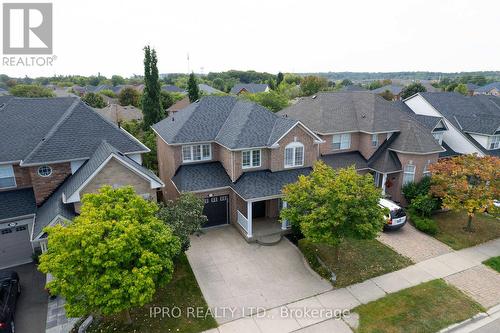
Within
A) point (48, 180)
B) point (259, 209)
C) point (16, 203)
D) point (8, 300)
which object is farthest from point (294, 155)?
point (8, 300)

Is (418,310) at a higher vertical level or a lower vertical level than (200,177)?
lower

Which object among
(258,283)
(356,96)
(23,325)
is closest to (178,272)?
(258,283)

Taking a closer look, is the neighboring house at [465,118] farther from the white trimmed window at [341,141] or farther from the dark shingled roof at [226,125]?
the dark shingled roof at [226,125]

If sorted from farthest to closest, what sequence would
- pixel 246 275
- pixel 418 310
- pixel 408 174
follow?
pixel 408 174 → pixel 246 275 → pixel 418 310

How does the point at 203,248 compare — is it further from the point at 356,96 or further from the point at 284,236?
the point at 356,96

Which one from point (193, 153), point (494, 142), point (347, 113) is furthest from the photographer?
point (494, 142)

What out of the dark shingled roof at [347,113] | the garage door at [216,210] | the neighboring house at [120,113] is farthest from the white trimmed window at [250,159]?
the neighboring house at [120,113]

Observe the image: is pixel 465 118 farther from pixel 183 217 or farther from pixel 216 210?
pixel 183 217

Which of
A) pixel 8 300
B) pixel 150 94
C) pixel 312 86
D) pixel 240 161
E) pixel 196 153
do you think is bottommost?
pixel 8 300
